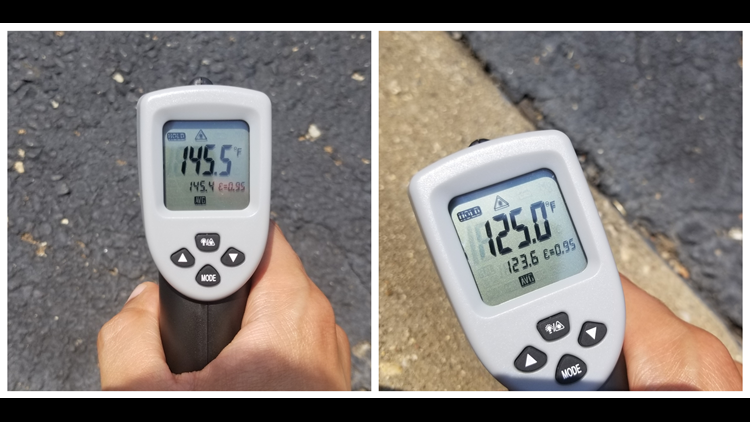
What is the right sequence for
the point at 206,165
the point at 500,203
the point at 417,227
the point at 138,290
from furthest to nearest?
the point at 417,227 < the point at 138,290 < the point at 206,165 < the point at 500,203

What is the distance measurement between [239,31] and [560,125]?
0.81m

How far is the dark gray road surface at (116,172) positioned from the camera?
136 cm

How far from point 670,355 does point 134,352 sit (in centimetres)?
101

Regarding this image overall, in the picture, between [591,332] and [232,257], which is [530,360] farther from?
[232,257]

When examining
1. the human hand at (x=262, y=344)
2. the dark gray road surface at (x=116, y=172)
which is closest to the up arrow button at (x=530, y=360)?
the human hand at (x=262, y=344)

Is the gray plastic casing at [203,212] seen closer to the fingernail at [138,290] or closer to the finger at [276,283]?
the finger at [276,283]

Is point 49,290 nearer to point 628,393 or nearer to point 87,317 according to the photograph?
point 87,317

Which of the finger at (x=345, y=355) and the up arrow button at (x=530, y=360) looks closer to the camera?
the up arrow button at (x=530, y=360)

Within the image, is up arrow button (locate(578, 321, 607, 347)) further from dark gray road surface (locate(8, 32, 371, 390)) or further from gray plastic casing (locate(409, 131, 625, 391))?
dark gray road surface (locate(8, 32, 371, 390))

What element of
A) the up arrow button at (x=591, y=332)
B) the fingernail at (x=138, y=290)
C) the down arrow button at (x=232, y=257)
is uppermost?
the down arrow button at (x=232, y=257)

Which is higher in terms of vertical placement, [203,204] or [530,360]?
[203,204]

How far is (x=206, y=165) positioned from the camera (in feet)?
3.65

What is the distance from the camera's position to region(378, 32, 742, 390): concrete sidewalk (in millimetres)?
1421

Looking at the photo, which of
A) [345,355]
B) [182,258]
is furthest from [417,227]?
[182,258]
